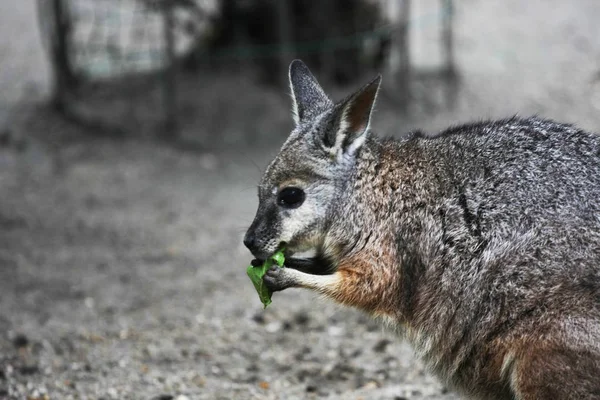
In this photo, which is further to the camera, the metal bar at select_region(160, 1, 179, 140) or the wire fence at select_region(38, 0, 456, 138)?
the wire fence at select_region(38, 0, 456, 138)

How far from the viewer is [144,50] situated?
467 inches

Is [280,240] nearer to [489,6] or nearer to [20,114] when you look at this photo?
[20,114]

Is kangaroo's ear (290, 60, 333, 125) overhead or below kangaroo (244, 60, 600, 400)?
overhead

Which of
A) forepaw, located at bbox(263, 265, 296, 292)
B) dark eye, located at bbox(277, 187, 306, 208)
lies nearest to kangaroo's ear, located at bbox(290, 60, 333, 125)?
dark eye, located at bbox(277, 187, 306, 208)

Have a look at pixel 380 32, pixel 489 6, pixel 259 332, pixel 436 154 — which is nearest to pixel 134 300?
pixel 259 332

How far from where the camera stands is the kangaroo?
404 cm

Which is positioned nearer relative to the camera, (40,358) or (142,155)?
(40,358)

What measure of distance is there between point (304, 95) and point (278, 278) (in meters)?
1.13

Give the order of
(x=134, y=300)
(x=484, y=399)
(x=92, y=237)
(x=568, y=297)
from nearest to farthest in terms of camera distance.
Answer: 1. (x=568, y=297)
2. (x=484, y=399)
3. (x=134, y=300)
4. (x=92, y=237)

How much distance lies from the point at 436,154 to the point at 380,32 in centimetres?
693

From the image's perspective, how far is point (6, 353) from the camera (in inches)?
235

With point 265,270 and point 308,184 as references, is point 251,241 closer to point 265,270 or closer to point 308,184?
point 265,270

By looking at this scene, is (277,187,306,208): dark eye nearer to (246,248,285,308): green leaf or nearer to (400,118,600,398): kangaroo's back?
(246,248,285,308): green leaf

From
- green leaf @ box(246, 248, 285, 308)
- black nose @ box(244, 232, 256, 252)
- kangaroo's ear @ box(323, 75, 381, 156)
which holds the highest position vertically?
kangaroo's ear @ box(323, 75, 381, 156)
